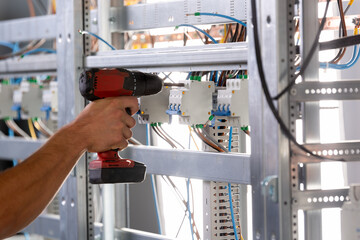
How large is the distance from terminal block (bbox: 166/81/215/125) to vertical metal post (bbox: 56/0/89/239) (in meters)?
0.51

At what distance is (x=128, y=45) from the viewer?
2.72 metres

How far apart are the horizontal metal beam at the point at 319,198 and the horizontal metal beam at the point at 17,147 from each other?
129 cm

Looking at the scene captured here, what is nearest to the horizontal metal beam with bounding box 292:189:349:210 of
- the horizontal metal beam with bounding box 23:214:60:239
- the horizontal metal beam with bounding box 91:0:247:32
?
the horizontal metal beam with bounding box 91:0:247:32

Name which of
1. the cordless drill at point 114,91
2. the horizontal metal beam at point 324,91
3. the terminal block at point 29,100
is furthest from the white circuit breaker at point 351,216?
the terminal block at point 29,100

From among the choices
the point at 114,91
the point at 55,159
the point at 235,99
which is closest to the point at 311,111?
the point at 235,99

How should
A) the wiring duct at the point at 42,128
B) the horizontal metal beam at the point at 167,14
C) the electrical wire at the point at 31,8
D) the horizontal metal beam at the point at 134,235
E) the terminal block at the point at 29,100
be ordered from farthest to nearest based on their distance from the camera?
the electrical wire at the point at 31,8 < the wiring duct at the point at 42,128 < the terminal block at the point at 29,100 < the horizontal metal beam at the point at 134,235 < the horizontal metal beam at the point at 167,14

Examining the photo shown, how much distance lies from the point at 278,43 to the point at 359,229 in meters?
A: 0.56

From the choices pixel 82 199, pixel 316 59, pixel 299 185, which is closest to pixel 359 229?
pixel 299 185

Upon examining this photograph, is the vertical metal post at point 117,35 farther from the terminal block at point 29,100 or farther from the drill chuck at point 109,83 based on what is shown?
the drill chuck at point 109,83

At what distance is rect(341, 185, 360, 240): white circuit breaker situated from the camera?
5.46 feet

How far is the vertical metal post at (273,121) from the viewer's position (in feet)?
5.37

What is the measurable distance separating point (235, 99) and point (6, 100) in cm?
136

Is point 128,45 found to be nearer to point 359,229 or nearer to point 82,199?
point 82,199

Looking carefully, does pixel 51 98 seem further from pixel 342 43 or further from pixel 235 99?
pixel 342 43
